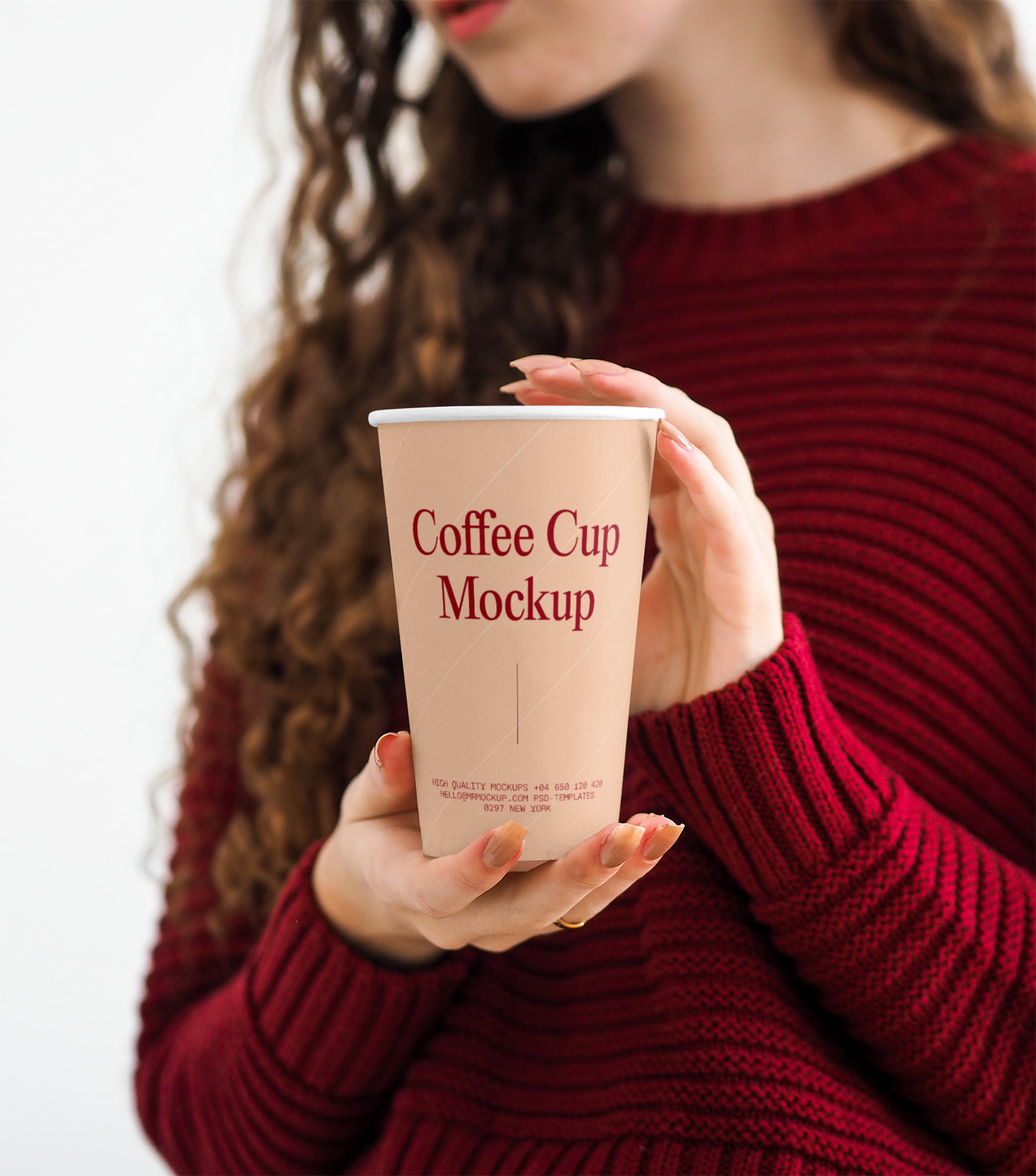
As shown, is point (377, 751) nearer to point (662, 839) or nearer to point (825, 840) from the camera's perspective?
point (662, 839)

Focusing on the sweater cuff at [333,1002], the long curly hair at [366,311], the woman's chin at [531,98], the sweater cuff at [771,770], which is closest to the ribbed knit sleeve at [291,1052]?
the sweater cuff at [333,1002]

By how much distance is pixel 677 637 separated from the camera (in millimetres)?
694

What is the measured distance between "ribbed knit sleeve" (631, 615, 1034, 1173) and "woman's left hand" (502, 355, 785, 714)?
29mm

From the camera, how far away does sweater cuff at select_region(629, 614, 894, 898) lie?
640mm

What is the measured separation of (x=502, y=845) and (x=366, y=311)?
81 centimetres

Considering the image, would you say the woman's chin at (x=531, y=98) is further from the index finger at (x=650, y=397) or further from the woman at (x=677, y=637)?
the index finger at (x=650, y=397)

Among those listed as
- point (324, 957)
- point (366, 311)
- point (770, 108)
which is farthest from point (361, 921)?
point (770, 108)

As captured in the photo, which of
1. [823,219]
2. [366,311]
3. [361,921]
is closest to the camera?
[361,921]

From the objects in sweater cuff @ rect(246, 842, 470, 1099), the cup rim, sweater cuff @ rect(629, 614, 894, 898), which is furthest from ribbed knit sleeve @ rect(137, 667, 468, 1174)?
the cup rim

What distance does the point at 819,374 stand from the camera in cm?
98

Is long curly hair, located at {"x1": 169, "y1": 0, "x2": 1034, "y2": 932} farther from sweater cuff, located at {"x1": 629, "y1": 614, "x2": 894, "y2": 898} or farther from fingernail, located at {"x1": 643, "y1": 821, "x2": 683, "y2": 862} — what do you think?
fingernail, located at {"x1": 643, "y1": 821, "x2": 683, "y2": 862}

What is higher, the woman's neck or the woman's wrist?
the woman's neck

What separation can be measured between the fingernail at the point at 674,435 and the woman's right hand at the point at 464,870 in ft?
0.62

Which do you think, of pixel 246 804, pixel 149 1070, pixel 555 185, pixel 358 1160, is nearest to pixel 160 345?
pixel 555 185
